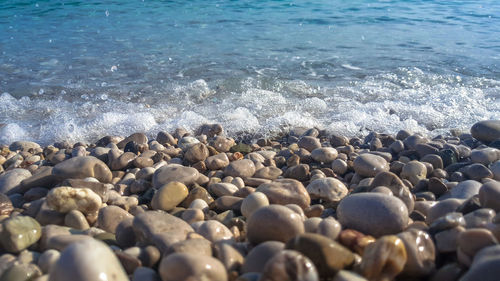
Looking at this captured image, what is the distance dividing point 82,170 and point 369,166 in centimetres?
196

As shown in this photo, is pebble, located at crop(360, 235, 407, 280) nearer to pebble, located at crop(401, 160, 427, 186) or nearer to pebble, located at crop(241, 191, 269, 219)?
pebble, located at crop(241, 191, 269, 219)

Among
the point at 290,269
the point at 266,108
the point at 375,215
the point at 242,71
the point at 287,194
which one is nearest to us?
the point at 290,269

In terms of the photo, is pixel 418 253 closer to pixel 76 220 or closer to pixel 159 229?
pixel 159 229

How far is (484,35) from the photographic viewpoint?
32.4 ft

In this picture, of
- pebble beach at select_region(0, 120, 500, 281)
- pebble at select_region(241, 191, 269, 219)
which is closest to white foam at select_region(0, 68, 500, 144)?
pebble beach at select_region(0, 120, 500, 281)

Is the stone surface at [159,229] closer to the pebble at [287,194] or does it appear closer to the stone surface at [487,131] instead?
the pebble at [287,194]

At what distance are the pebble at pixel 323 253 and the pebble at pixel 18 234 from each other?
3.81ft

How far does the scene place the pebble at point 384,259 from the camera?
1.43 m

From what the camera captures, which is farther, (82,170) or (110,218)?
(82,170)

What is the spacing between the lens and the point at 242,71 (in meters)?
6.84

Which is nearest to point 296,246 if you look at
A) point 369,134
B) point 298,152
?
point 298,152

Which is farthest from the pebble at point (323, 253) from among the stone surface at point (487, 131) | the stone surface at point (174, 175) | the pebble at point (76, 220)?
the stone surface at point (487, 131)

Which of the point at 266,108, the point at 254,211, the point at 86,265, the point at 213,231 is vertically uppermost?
the point at 86,265

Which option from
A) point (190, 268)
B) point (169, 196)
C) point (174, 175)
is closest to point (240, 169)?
point (174, 175)
